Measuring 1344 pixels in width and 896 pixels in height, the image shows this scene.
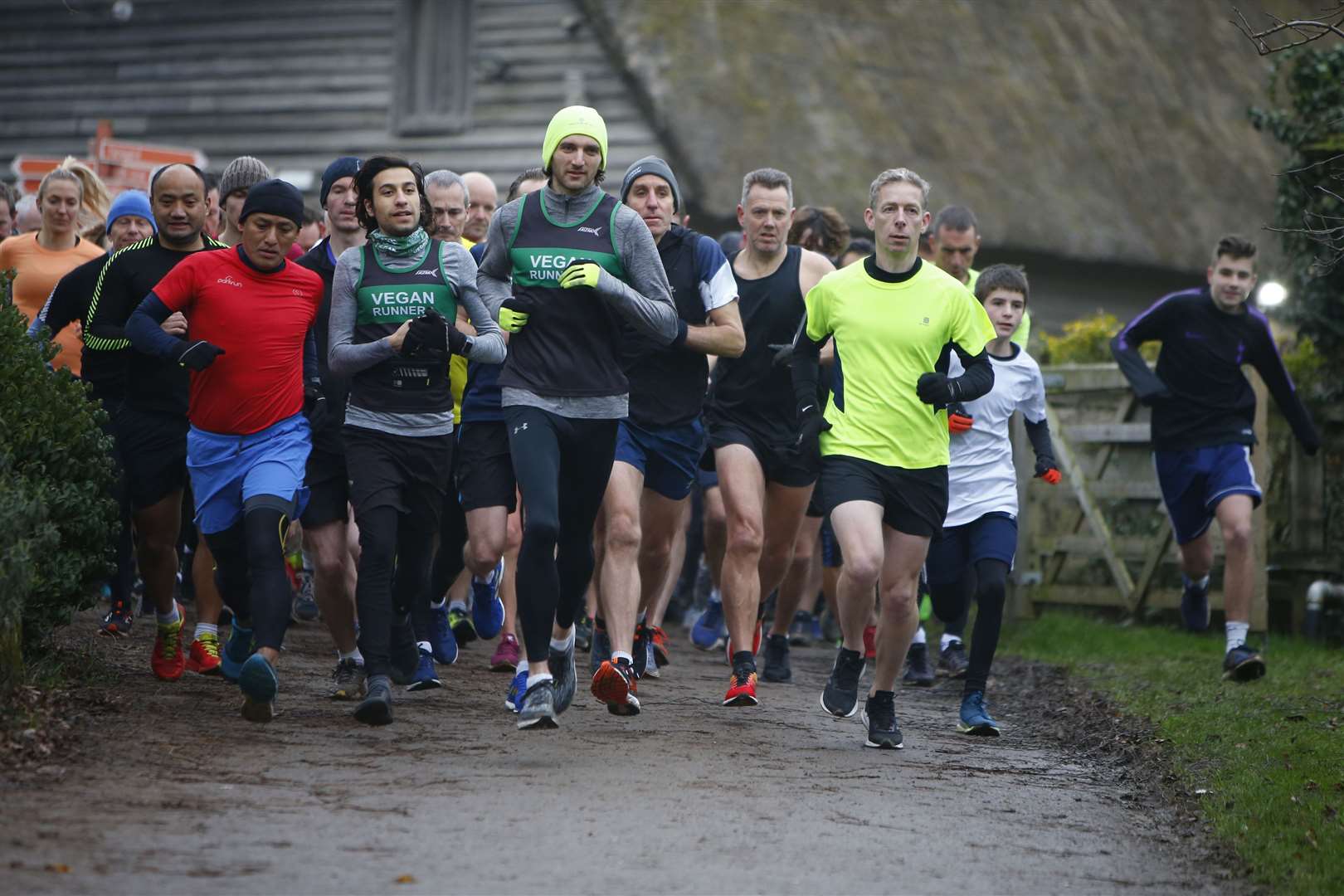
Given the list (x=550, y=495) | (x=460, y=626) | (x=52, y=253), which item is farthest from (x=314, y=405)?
(x=460, y=626)

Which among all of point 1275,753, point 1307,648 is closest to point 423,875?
point 1275,753

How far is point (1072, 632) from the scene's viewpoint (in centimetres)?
1273

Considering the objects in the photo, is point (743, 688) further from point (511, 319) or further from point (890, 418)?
point (511, 319)

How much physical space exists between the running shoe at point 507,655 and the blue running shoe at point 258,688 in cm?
244

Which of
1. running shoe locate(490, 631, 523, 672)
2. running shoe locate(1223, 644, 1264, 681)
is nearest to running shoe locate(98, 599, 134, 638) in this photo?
running shoe locate(490, 631, 523, 672)

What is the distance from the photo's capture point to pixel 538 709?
6949 millimetres

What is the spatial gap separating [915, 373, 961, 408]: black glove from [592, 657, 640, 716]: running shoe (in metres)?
1.66

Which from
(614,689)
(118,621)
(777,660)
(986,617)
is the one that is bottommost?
(777,660)

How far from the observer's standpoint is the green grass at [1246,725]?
6070 mm

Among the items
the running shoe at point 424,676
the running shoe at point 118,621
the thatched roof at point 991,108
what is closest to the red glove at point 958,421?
the running shoe at point 424,676

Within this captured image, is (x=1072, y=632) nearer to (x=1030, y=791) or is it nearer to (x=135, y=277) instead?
(x=1030, y=791)

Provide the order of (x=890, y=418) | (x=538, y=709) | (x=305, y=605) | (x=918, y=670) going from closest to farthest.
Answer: (x=538, y=709), (x=890, y=418), (x=918, y=670), (x=305, y=605)

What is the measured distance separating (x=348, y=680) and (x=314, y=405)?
1.24 m

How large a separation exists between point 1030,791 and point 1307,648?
5.28 metres
